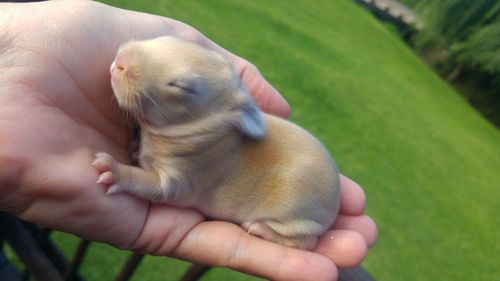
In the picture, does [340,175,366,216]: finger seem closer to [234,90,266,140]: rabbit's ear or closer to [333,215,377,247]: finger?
[333,215,377,247]: finger

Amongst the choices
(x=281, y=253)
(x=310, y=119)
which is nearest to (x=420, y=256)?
(x=310, y=119)

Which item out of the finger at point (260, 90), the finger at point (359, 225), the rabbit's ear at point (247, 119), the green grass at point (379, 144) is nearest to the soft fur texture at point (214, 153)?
the rabbit's ear at point (247, 119)

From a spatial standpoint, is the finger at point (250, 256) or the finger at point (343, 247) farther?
the finger at point (343, 247)

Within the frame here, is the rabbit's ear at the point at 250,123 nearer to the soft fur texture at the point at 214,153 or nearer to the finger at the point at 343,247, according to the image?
the soft fur texture at the point at 214,153

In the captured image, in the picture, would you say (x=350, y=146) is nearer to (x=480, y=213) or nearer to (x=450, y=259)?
(x=450, y=259)

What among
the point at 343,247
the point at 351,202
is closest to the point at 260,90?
the point at 351,202

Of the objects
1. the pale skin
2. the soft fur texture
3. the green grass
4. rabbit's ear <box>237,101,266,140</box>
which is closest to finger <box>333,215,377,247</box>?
the pale skin

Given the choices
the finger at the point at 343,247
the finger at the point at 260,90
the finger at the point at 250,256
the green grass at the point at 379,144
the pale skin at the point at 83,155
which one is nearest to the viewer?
the pale skin at the point at 83,155

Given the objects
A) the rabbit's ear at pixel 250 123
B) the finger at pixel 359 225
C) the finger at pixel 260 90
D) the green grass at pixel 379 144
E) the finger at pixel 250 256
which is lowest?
the green grass at pixel 379 144

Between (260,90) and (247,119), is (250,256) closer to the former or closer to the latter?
(247,119)
